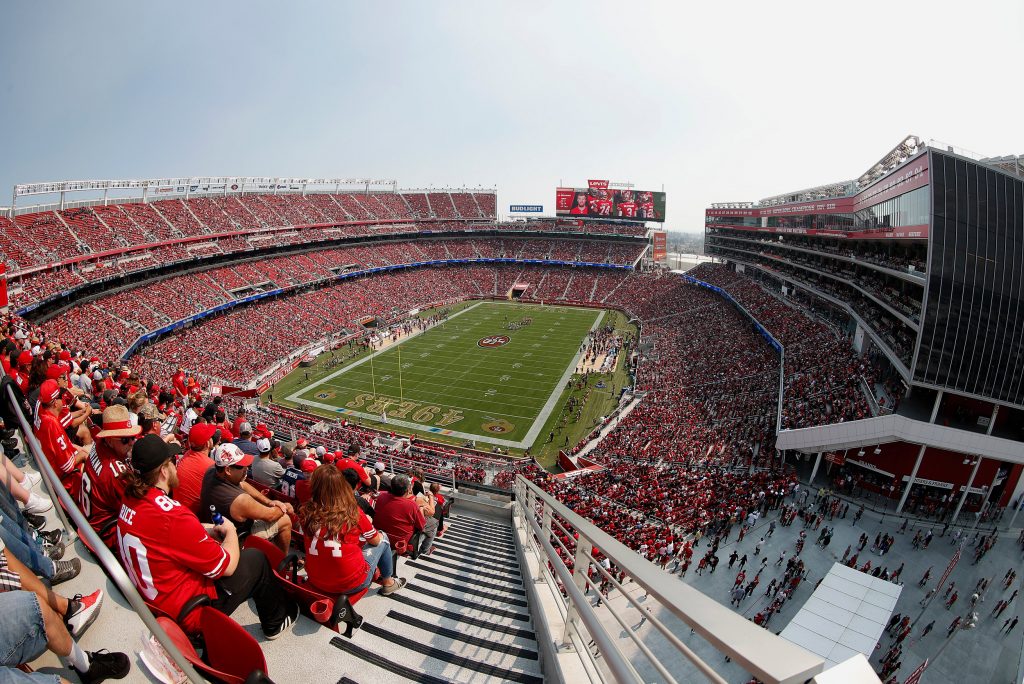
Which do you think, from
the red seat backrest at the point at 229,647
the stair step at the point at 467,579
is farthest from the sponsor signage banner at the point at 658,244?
the red seat backrest at the point at 229,647

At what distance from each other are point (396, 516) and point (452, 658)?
2.19 meters

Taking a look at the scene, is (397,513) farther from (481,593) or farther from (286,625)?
(286,625)

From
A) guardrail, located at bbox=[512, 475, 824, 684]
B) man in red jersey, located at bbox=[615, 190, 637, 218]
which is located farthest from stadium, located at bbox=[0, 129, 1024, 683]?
man in red jersey, located at bbox=[615, 190, 637, 218]

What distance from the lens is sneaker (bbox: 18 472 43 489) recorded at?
472 cm

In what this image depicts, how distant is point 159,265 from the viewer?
41594mm

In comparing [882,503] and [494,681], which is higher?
[494,681]

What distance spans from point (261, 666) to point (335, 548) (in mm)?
1052

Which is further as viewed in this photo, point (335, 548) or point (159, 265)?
point (159, 265)

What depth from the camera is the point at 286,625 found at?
4.11m

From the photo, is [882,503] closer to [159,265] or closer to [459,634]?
[459,634]

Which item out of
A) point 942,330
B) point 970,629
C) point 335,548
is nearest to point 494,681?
point 335,548

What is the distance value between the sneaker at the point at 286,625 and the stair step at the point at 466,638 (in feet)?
3.07

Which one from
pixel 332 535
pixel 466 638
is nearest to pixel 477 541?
pixel 466 638

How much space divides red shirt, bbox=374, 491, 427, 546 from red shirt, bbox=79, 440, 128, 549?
2637 mm
